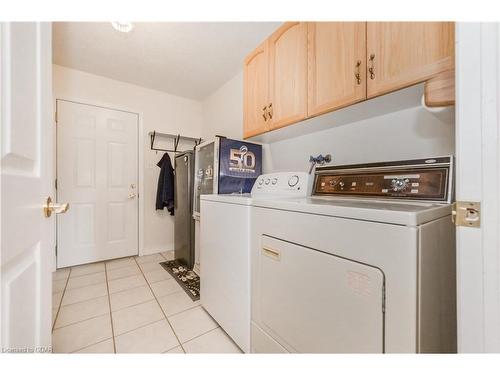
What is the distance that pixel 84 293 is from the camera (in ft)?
6.24

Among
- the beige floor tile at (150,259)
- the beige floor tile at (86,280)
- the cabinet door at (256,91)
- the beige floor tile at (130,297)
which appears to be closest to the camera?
the cabinet door at (256,91)

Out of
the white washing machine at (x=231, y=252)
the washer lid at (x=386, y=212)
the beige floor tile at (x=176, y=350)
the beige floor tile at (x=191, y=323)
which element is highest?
the washer lid at (x=386, y=212)

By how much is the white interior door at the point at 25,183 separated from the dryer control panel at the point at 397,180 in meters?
1.34

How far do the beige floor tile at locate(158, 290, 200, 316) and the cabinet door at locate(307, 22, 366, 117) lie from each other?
1.81 metres

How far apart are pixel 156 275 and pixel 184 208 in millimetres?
830

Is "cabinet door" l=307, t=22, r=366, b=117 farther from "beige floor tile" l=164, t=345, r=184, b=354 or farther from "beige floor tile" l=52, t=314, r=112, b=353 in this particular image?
"beige floor tile" l=52, t=314, r=112, b=353

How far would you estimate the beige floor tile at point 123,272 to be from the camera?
7.43ft

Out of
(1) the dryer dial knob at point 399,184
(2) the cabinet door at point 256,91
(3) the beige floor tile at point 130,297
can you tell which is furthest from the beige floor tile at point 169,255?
(1) the dryer dial knob at point 399,184

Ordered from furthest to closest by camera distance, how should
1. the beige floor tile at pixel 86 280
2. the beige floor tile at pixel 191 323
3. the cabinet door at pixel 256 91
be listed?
the beige floor tile at pixel 86 280 < the cabinet door at pixel 256 91 < the beige floor tile at pixel 191 323

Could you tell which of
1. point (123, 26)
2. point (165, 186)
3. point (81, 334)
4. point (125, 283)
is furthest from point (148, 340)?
point (123, 26)

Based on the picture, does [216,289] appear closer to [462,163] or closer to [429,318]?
[429,318]

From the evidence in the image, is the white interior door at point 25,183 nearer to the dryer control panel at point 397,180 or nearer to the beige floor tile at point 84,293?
the dryer control panel at point 397,180

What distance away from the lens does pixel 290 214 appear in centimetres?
90
